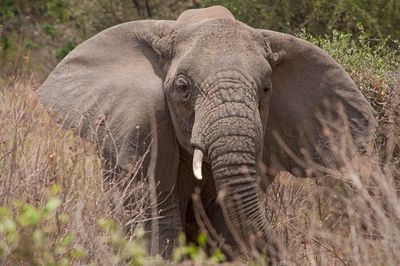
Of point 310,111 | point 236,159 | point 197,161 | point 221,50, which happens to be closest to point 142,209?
point 197,161

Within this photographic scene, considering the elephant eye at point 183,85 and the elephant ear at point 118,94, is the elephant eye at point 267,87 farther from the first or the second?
the elephant ear at point 118,94

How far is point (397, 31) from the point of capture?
10.6m

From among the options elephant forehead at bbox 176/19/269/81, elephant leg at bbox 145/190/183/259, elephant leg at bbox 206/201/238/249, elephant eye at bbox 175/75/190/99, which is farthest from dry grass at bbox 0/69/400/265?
elephant forehead at bbox 176/19/269/81

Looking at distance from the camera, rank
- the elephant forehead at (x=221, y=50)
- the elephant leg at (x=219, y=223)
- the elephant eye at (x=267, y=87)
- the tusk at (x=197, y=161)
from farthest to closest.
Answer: the elephant leg at (x=219, y=223), the elephant eye at (x=267, y=87), the elephant forehead at (x=221, y=50), the tusk at (x=197, y=161)

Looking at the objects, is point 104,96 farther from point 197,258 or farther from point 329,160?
point 197,258

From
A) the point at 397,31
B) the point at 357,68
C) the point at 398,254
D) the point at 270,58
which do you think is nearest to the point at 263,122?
the point at 270,58

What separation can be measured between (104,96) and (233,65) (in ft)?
3.05

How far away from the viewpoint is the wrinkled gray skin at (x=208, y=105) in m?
6.89

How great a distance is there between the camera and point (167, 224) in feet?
24.6

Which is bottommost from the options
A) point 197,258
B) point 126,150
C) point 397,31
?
point 397,31

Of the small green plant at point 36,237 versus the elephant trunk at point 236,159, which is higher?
the small green plant at point 36,237

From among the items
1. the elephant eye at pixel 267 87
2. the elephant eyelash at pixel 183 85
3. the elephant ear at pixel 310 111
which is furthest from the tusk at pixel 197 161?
the elephant ear at pixel 310 111

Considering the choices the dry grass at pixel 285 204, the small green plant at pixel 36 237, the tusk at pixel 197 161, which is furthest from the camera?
the tusk at pixel 197 161

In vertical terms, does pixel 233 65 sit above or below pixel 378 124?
above
